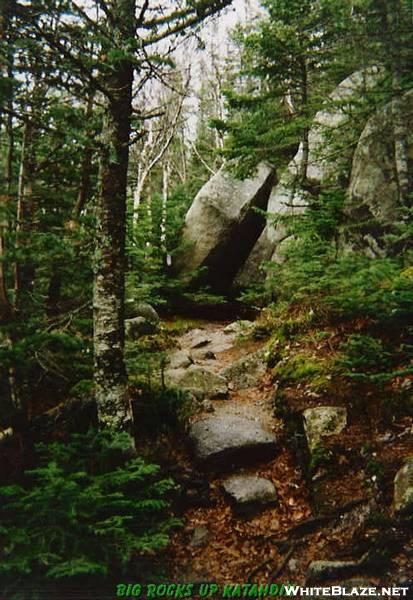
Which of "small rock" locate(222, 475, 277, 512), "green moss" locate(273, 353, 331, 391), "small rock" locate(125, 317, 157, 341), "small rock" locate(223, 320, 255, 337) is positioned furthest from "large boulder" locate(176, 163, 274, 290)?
"small rock" locate(222, 475, 277, 512)

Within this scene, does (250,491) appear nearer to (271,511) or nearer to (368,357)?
(271,511)

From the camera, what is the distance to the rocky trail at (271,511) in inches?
152

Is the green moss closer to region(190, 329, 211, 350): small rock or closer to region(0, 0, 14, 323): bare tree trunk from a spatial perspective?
region(190, 329, 211, 350): small rock

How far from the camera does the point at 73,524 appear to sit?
11.1 ft

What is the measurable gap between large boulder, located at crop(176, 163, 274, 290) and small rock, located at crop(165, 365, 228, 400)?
7.16 metres

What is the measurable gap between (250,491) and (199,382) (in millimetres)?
3158

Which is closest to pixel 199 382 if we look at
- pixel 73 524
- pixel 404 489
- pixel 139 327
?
pixel 139 327

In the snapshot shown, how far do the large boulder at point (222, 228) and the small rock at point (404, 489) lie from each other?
11461 millimetres

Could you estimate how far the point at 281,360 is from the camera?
819cm

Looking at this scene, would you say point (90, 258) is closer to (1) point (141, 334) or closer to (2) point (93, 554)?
(2) point (93, 554)

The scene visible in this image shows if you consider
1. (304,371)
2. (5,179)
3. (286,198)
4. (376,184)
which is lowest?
(304,371)

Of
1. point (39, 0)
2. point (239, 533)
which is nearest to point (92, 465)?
point (239, 533)

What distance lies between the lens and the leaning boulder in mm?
5691

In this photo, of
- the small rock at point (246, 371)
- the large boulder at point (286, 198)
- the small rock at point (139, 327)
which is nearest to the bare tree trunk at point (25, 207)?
the small rock at point (246, 371)
